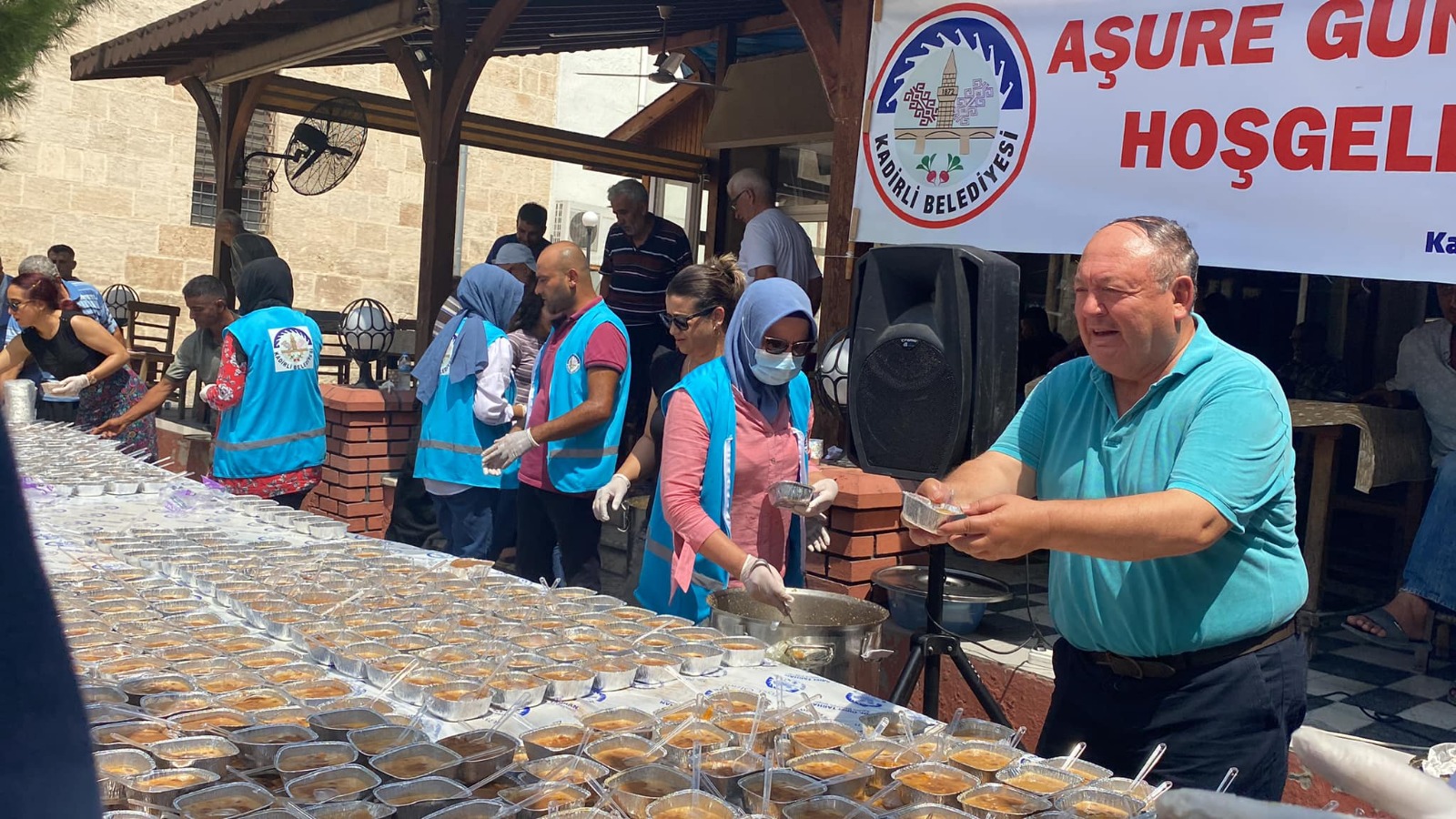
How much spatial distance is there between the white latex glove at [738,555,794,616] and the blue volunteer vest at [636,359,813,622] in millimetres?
337

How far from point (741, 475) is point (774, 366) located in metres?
0.34

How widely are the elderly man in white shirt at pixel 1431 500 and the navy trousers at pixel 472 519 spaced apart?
4073 mm

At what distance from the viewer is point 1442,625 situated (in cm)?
488

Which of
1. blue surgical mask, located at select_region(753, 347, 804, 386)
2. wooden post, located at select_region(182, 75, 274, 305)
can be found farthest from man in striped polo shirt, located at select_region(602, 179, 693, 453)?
wooden post, located at select_region(182, 75, 274, 305)

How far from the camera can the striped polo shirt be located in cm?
716

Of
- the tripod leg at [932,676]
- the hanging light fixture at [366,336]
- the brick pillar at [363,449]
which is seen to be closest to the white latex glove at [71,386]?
the brick pillar at [363,449]

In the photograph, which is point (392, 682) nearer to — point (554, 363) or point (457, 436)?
point (554, 363)

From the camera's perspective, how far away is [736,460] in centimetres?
341

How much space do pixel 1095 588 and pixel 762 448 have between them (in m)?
1.24

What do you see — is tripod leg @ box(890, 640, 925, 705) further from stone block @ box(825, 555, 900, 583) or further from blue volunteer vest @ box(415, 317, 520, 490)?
blue volunteer vest @ box(415, 317, 520, 490)

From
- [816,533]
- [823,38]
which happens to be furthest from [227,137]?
[816,533]

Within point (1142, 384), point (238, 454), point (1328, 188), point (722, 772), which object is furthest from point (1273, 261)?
point (238, 454)

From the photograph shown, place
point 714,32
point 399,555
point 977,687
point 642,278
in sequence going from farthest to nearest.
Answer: point 714,32
point 642,278
point 399,555
point 977,687

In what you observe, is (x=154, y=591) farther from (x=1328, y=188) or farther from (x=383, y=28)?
(x=383, y=28)
